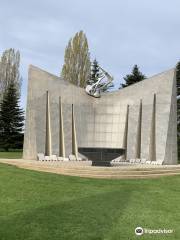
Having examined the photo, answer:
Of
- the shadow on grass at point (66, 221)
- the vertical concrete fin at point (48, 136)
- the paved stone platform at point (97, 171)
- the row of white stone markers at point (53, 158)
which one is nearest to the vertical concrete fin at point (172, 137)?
the paved stone platform at point (97, 171)

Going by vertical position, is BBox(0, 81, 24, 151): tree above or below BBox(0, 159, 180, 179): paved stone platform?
above

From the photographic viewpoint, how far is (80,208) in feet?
24.1

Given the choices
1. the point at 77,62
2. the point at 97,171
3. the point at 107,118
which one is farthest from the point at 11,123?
the point at 97,171

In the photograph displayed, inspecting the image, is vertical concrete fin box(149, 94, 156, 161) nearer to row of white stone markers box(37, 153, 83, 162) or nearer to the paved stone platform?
row of white stone markers box(37, 153, 83, 162)

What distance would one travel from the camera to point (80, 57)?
3462cm

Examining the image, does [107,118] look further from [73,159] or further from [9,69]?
[9,69]

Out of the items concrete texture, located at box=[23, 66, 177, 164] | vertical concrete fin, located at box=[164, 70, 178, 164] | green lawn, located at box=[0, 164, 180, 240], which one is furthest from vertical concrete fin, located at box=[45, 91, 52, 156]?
green lawn, located at box=[0, 164, 180, 240]

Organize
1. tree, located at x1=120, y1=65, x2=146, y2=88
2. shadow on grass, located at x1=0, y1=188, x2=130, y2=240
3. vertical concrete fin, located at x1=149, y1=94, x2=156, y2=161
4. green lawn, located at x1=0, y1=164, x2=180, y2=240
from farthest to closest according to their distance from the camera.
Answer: tree, located at x1=120, y1=65, x2=146, y2=88 < vertical concrete fin, located at x1=149, y1=94, x2=156, y2=161 < green lawn, located at x1=0, y1=164, x2=180, y2=240 < shadow on grass, located at x1=0, y1=188, x2=130, y2=240

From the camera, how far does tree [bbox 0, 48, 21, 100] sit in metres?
36.4

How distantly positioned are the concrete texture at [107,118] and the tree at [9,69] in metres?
17.9

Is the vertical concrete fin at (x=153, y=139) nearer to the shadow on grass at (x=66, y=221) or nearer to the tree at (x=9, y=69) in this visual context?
the shadow on grass at (x=66, y=221)

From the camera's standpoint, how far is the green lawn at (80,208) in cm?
571

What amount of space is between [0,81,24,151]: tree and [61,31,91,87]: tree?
Answer: 6504 millimetres

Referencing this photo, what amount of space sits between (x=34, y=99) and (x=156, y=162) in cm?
687
